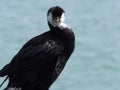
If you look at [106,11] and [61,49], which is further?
[106,11]

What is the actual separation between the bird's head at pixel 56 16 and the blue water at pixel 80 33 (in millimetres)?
5636

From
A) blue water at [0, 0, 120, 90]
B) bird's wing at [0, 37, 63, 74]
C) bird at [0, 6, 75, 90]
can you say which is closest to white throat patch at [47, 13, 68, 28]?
bird at [0, 6, 75, 90]

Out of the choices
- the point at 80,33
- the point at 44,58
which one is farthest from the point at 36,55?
the point at 80,33

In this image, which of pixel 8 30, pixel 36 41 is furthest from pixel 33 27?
pixel 36 41

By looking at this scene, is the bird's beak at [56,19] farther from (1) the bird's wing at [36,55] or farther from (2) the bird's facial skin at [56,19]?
(1) the bird's wing at [36,55]

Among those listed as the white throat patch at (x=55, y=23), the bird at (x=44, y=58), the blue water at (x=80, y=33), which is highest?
the blue water at (x=80, y=33)

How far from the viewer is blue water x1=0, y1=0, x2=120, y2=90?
39.4 ft

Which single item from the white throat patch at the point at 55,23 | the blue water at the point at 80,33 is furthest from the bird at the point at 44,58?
the blue water at the point at 80,33

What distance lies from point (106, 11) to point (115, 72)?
114 inches

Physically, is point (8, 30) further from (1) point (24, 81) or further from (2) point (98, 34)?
(1) point (24, 81)

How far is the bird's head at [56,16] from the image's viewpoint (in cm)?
552

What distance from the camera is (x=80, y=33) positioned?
13.3 m

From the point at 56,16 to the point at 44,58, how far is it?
12.4 inches

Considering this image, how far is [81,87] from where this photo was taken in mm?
11781
